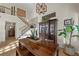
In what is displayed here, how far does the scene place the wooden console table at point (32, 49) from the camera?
66.8 inches

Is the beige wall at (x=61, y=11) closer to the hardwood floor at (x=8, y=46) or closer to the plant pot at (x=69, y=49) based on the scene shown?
the plant pot at (x=69, y=49)

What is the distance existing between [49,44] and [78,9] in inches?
22.9

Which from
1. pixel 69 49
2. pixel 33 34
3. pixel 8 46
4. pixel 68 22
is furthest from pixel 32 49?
pixel 68 22

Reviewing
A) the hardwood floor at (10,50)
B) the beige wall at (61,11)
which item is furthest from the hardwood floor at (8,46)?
the beige wall at (61,11)

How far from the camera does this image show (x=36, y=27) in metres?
1.71

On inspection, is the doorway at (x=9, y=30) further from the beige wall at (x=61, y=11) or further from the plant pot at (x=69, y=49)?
the plant pot at (x=69, y=49)

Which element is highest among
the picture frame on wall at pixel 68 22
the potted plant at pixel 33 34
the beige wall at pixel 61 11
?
the beige wall at pixel 61 11

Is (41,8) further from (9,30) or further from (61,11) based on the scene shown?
(9,30)

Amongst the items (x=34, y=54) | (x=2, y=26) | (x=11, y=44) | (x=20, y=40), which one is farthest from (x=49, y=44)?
(x=2, y=26)

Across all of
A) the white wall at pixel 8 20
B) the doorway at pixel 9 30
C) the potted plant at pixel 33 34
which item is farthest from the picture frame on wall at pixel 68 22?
the doorway at pixel 9 30

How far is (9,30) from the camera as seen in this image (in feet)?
5.51

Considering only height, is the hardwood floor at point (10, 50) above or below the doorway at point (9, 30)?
below

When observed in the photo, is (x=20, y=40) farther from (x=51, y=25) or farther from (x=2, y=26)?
(x=51, y=25)

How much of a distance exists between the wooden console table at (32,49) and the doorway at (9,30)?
0.14 metres
